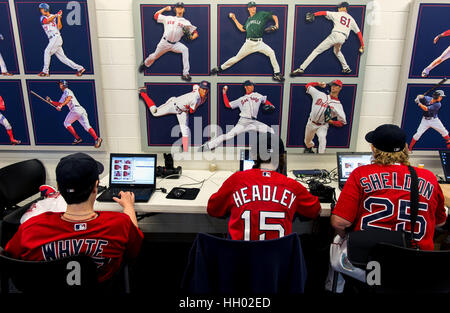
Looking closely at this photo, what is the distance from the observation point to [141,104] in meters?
2.39

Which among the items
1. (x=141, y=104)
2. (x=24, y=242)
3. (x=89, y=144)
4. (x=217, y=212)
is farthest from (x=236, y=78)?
(x=24, y=242)

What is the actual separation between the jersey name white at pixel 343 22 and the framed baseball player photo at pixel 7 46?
2.55 metres

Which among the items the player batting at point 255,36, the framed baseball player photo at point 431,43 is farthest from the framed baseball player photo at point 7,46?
the framed baseball player photo at point 431,43

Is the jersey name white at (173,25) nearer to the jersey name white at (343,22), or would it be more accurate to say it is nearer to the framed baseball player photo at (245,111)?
the framed baseball player photo at (245,111)

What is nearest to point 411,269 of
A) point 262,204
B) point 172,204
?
point 262,204

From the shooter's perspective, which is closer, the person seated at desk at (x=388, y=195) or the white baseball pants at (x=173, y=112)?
the person seated at desk at (x=388, y=195)

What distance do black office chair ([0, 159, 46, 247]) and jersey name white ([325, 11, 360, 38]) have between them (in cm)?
275

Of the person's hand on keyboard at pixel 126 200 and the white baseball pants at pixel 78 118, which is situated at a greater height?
the white baseball pants at pixel 78 118

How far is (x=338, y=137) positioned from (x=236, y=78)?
1020mm

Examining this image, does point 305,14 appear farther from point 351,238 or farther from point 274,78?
point 351,238

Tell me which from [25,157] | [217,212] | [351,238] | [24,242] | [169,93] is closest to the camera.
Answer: [24,242]

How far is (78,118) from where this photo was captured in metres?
2.42

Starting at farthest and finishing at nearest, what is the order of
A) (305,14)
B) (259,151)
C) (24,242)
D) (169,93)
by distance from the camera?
(169,93)
(305,14)
(259,151)
(24,242)

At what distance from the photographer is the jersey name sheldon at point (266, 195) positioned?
4.37 feet
